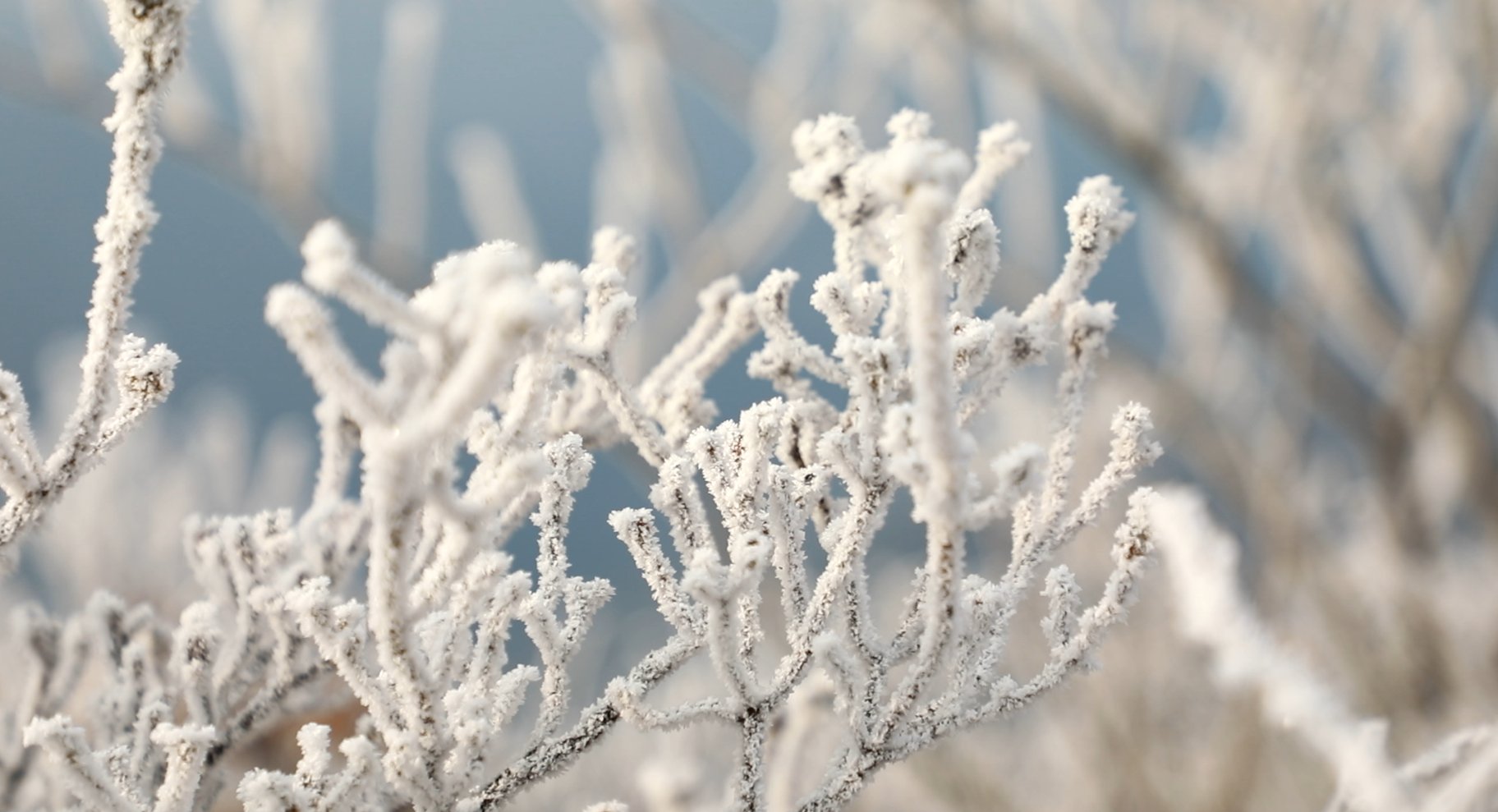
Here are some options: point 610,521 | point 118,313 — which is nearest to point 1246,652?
point 610,521

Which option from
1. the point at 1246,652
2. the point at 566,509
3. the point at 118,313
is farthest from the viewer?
the point at 566,509

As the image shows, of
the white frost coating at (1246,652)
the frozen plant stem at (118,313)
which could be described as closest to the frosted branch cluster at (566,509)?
the frozen plant stem at (118,313)

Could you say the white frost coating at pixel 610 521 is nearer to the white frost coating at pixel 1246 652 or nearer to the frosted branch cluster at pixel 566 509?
the frosted branch cluster at pixel 566 509

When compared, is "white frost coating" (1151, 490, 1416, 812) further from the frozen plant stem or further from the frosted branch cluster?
the frozen plant stem

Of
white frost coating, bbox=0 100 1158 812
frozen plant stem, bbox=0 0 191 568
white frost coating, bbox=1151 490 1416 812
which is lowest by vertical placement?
white frost coating, bbox=1151 490 1416 812

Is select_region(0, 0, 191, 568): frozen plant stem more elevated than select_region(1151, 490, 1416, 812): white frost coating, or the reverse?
select_region(0, 0, 191, 568): frozen plant stem

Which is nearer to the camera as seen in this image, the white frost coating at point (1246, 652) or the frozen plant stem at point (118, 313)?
the white frost coating at point (1246, 652)

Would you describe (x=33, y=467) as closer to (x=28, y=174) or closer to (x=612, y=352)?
(x=612, y=352)

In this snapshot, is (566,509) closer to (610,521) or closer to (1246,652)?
(610,521)

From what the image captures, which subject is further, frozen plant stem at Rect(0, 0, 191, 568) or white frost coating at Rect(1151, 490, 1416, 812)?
frozen plant stem at Rect(0, 0, 191, 568)

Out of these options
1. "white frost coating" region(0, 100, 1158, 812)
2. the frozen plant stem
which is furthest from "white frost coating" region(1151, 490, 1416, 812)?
the frozen plant stem

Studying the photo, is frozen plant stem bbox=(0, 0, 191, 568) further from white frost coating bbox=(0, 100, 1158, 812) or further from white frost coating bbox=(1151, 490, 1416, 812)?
white frost coating bbox=(1151, 490, 1416, 812)
